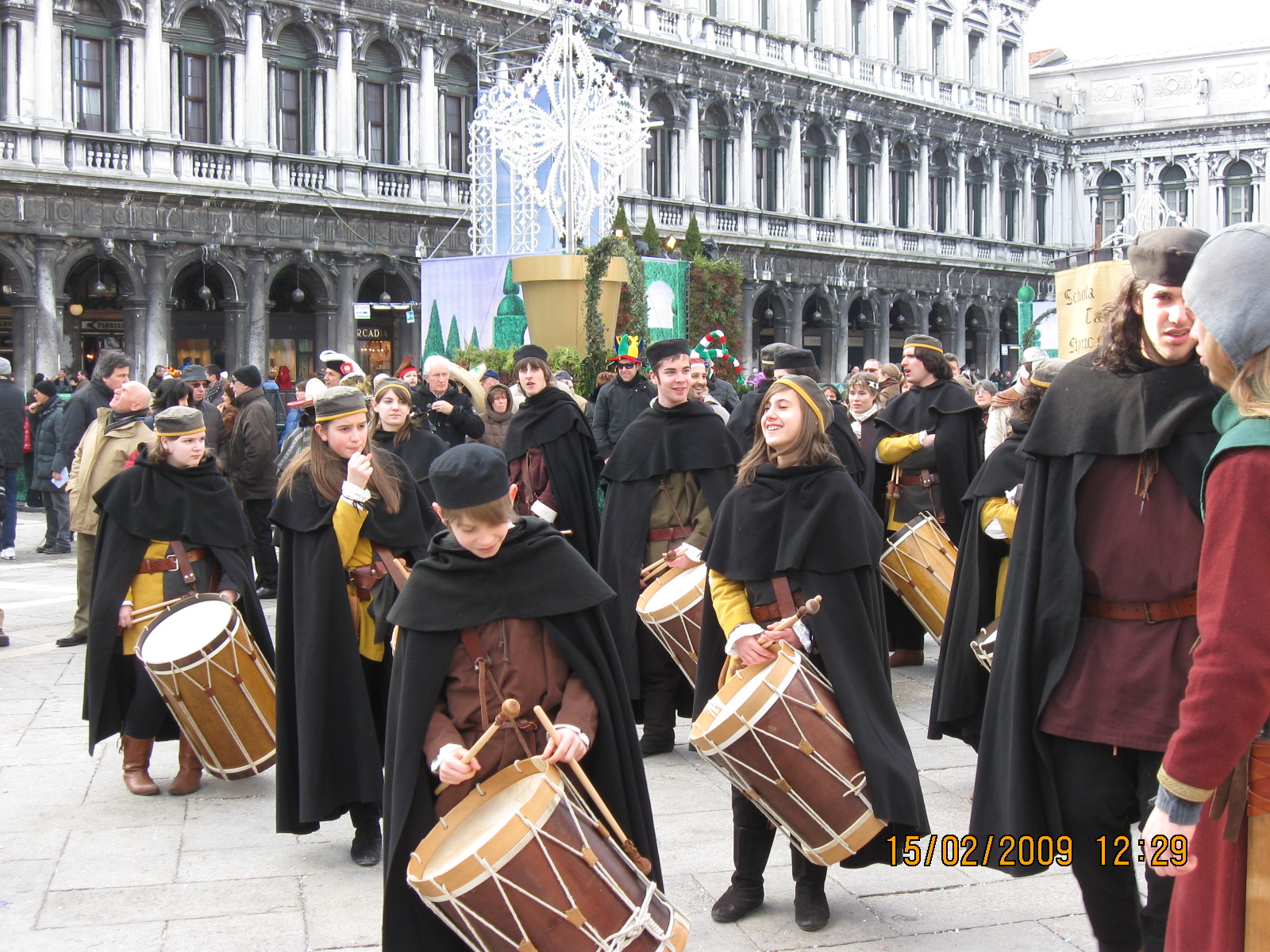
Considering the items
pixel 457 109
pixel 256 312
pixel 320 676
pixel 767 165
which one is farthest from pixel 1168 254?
pixel 767 165

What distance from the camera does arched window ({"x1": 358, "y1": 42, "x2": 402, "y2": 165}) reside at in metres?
26.7

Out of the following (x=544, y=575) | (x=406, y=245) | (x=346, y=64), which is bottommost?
(x=544, y=575)

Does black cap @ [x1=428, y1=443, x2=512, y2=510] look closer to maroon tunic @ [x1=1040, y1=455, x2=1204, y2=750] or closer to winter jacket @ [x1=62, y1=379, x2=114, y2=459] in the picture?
maroon tunic @ [x1=1040, y1=455, x2=1204, y2=750]

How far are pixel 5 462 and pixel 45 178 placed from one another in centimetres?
1041

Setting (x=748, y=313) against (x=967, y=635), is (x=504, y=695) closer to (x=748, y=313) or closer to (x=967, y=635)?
(x=967, y=635)

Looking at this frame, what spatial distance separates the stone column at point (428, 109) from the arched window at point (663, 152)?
23.3 feet

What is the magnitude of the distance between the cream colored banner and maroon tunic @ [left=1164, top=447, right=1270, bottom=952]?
10.2 feet

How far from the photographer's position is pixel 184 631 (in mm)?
5570

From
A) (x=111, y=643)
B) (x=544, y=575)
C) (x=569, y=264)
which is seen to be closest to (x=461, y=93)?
(x=569, y=264)

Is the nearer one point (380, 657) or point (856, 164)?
point (380, 657)

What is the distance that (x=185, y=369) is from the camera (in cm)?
1325

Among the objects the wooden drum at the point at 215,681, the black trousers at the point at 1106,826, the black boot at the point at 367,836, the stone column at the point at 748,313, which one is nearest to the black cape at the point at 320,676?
the black boot at the point at 367,836

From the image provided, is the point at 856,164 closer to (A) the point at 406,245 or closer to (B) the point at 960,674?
(A) the point at 406,245

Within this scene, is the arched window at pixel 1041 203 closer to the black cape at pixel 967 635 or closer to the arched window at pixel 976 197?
the arched window at pixel 976 197
